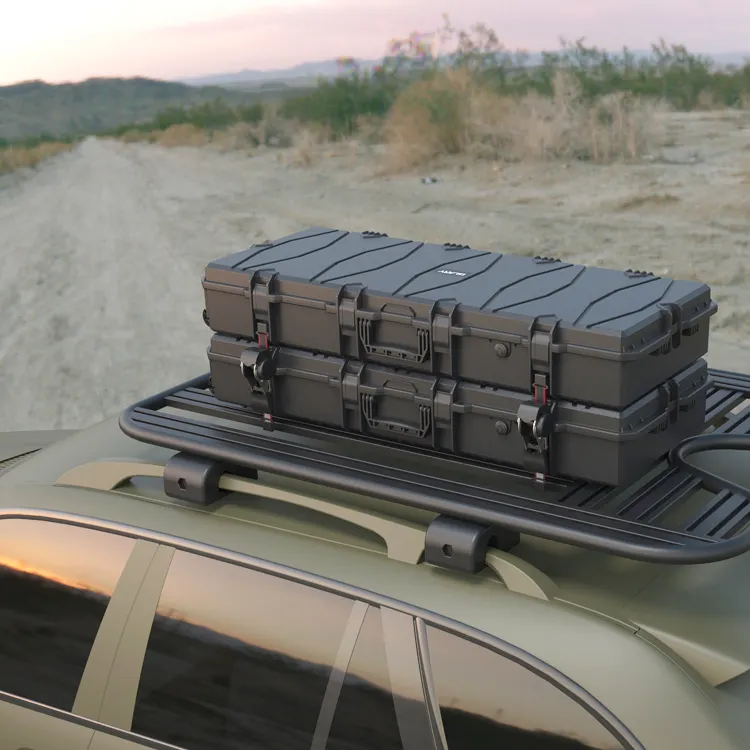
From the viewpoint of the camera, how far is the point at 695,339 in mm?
3082

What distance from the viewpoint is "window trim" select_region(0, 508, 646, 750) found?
7.19ft

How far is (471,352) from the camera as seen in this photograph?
115 inches

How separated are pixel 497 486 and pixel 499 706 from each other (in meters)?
0.78

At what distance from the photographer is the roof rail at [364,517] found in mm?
2453

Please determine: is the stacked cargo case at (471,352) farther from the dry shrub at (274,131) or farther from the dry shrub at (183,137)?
the dry shrub at (183,137)

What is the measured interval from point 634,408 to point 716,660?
0.70m

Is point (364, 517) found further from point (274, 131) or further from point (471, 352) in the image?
point (274, 131)

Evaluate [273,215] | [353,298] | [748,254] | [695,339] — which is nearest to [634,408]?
[695,339]

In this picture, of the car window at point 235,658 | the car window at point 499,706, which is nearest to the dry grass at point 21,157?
the car window at point 235,658

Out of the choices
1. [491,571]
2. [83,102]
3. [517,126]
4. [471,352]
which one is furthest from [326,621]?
[83,102]

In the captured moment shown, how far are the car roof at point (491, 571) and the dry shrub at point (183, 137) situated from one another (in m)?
32.1

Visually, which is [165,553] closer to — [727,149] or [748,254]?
[748,254]

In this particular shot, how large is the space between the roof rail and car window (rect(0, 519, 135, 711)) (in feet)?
0.60

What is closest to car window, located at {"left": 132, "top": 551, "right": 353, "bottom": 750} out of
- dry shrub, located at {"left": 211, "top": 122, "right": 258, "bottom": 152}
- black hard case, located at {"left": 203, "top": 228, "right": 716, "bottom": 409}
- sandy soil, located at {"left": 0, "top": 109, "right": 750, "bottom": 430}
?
black hard case, located at {"left": 203, "top": 228, "right": 716, "bottom": 409}
